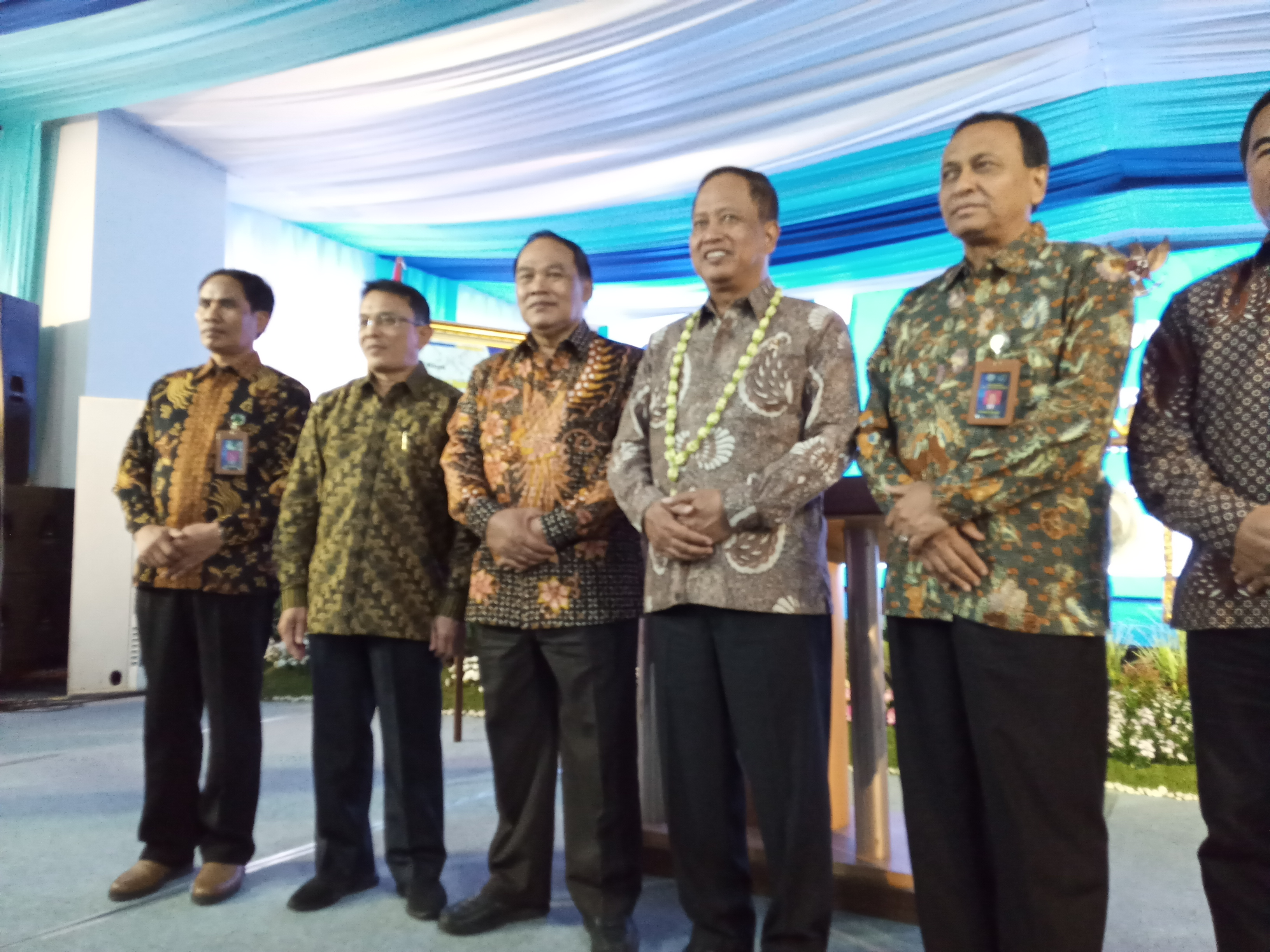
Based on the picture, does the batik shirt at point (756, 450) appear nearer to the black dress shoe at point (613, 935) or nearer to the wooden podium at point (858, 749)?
the wooden podium at point (858, 749)

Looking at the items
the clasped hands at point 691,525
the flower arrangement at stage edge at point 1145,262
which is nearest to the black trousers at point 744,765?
the clasped hands at point 691,525

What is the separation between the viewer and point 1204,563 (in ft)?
4.70

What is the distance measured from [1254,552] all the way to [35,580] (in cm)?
595

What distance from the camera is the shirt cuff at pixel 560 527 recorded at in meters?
1.94

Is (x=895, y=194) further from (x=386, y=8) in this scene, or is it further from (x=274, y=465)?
(x=274, y=465)

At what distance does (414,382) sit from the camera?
2.30 m

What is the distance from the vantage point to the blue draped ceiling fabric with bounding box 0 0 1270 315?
3.99 m

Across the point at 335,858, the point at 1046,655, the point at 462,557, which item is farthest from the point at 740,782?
the point at 335,858

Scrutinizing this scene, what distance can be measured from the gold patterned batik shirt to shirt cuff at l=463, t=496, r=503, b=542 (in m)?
0.62

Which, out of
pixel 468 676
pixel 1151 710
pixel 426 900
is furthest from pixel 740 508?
pixel 468 676

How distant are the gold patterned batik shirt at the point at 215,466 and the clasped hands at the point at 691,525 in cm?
114

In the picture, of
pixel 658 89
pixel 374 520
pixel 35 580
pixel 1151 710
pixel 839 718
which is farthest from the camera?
pixel 35 580

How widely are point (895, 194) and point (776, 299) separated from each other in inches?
155

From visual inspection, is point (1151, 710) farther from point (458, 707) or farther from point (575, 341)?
point (575, 341)
